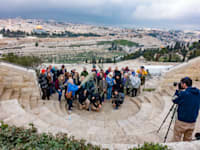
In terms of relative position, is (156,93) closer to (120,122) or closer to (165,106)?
(165,106)

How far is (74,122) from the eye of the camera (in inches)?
197

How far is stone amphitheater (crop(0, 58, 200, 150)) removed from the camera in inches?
163

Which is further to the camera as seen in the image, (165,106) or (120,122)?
(165,106)

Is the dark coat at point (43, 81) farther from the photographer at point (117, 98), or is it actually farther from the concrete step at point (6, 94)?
the photographer at point (117, 98)

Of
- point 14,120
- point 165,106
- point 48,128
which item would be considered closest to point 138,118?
point 165,106

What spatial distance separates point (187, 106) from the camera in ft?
10.3

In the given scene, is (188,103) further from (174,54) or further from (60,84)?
(174,54)

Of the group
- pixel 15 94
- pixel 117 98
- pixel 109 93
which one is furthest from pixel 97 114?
pixel 15 94

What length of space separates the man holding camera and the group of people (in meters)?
3.46

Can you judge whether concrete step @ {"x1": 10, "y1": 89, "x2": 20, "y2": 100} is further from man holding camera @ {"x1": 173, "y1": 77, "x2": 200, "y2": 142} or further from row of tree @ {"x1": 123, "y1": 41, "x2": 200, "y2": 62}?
row of tree @ {"x1": 123, "y1": 41, "x2": 200, "y2": 62}

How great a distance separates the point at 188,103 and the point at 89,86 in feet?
12.7

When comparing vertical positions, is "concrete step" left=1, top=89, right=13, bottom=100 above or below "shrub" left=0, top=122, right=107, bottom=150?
below

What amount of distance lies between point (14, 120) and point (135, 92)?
18.9ft

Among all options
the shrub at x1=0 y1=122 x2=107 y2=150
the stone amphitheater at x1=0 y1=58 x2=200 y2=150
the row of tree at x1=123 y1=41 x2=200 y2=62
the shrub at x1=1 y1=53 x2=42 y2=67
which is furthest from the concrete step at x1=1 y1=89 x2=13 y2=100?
the row of tree at x1=123 y1=41 x2=200 y2=62
